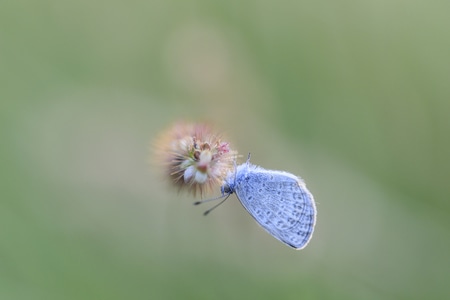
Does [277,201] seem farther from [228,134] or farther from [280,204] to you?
[228,134]

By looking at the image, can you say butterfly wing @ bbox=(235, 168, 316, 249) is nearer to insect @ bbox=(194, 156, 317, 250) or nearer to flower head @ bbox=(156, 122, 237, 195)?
insect @ bbox=(194, 156, 317, 250)

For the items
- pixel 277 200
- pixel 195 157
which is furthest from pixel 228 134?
Result: pixel 195 157

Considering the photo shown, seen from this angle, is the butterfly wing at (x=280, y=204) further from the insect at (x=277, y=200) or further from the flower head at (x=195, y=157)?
the flower head at (x=195, y=157)

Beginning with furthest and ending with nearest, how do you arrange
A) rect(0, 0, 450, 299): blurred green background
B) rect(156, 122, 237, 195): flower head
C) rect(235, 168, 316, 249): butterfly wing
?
rect(0, 0, 450, 299): blurred green background, rect(235, 168, 316, 249): butterfly wing, rect(156, 122, 237, 195): flower head

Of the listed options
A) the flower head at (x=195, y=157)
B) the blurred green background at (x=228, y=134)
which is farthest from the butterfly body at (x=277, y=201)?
the blurred green background at (x=228, y=134)

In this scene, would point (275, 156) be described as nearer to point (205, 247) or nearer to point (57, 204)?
point (205, 247)

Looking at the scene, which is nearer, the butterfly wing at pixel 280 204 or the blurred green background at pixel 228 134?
the butterfly wing at pixel 280 204

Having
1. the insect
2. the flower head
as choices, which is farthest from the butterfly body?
the flower head
